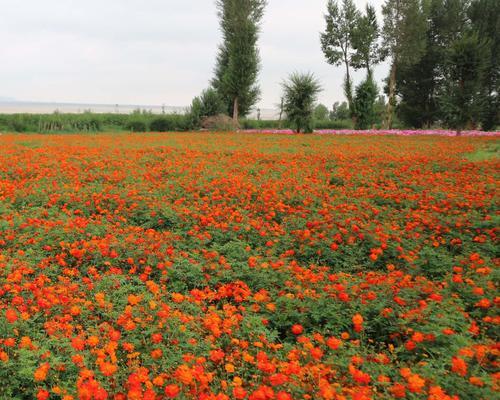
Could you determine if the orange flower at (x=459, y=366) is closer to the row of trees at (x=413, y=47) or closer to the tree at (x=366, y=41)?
the row of trees at (x=413, y=47)

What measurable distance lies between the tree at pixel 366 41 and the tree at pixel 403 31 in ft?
3.51

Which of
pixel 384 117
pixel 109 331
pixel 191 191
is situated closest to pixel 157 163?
pixel 191 191

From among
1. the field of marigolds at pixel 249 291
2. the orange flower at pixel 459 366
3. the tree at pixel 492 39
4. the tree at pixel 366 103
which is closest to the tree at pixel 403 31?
the tree at pixel 366 103

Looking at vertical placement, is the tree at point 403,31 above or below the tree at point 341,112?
above

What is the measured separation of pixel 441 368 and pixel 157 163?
9.62 metres

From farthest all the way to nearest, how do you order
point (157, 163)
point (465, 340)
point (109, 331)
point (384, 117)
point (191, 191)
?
point (384, 117) < point (157, 163) < point (191, 191) < point (109, 331) < point (465, 340)

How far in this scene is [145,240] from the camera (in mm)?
4957

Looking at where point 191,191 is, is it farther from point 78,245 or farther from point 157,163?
point 157,163

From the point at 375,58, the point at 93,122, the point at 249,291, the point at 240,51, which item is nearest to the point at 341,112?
the point at 375,58

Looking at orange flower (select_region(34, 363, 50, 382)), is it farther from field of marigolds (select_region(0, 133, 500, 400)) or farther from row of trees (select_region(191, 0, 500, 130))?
row of trees (select_region(191, 0, 500, 130))

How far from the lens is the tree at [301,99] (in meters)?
27.0

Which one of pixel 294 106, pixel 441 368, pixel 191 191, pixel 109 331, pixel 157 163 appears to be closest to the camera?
pixel 441 368

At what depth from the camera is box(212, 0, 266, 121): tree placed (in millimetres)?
32594

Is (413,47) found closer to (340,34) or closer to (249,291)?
(340,34)
